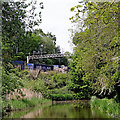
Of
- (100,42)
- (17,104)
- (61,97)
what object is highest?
(100,42)

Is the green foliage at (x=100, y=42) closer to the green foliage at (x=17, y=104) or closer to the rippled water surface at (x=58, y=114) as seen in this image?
the rippled water surface at (x=58, y=114)

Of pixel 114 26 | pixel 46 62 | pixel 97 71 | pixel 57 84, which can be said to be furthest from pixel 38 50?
pixel 114 26

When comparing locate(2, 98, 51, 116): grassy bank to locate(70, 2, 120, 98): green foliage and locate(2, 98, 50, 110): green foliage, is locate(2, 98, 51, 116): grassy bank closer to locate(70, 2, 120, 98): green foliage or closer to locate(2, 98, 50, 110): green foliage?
locate(2, 98, 50, 110): green foliage

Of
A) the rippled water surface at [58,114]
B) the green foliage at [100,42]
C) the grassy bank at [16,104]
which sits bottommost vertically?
the rippled water surface at [58,114]

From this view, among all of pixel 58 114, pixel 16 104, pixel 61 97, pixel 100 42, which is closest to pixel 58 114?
pixel 58 114

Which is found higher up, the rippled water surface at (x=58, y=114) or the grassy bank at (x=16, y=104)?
the grassy bank at (x=16, y=104)

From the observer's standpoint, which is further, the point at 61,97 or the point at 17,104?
the point at 61,97

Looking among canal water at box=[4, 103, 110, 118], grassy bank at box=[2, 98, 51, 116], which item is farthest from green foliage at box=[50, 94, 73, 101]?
canal water at box=[4, 103, 110, 118]

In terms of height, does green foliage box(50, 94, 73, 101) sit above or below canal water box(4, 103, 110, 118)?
above

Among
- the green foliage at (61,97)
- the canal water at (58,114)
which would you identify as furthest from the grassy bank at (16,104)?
the green foliage at (61,97)

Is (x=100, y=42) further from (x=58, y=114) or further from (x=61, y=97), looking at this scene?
(x=61, y=97)

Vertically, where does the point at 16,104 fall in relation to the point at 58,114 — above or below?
above

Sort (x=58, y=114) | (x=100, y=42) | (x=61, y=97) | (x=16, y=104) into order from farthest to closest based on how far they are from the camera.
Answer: (x=61, y=97) < (x=16, y=104) < (x=58, y=114) < (x=100, y=42)

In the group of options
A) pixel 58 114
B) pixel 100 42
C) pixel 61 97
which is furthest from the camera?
pixel 61 97
